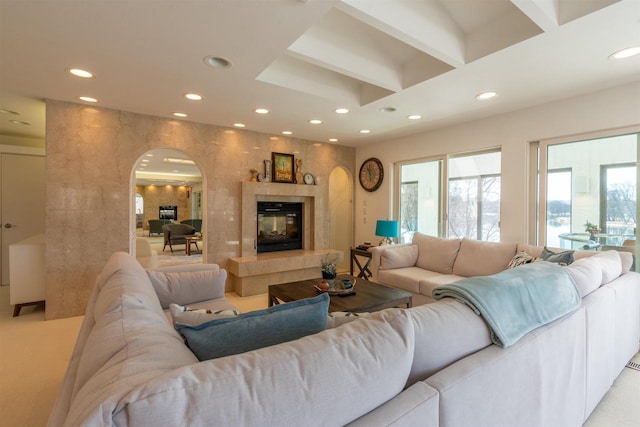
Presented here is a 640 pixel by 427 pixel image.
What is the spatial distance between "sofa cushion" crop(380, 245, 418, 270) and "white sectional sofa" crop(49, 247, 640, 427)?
231cm

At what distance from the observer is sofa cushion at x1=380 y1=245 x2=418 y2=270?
12.6ft

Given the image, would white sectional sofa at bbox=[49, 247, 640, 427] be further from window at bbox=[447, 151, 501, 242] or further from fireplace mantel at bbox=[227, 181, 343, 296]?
fireplace mantel at bbox=[227, 181, 343, 296]

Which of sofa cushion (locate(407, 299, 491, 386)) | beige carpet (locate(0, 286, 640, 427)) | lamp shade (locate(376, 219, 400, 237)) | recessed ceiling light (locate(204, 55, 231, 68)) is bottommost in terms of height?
beige carpet (locate(0, 286, 640, 427))

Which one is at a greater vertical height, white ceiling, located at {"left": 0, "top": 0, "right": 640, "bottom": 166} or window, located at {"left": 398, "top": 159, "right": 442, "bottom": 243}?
white ceiling, located at {"left": 0, "top": 0, "right": 640, "bottom": 166}

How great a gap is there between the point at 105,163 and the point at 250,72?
90.7 inches

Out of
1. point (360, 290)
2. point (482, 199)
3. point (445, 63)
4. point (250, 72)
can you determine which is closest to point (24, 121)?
point (250, 72)

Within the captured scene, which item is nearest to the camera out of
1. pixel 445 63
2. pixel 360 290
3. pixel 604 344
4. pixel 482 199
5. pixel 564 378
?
pixel 564 378

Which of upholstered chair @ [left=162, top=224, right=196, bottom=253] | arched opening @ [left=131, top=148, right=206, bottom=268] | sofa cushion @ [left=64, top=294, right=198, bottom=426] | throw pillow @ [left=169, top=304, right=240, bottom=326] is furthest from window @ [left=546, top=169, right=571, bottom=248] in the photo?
upholstered chair @ [left=162, top=224, right=196, bottom=253]

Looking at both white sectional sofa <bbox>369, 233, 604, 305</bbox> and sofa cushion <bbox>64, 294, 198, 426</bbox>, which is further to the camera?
white sectional sofa <bbox>369, 233, 604, 305</bbox>

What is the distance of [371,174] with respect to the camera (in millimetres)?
5520

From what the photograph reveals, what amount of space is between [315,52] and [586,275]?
236 cm

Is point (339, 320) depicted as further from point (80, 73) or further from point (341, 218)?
point (341, 218)

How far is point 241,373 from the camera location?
0.68 m

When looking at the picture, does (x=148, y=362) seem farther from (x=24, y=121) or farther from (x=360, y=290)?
(x=24, y=121)
